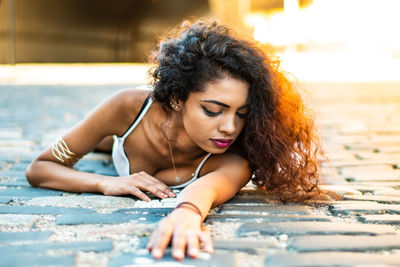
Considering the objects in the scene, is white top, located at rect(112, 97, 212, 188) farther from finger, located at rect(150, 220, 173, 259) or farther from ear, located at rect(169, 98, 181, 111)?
finger, located at rect(150, 220, 173, 259)

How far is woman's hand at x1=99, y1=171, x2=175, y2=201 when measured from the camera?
307 cm

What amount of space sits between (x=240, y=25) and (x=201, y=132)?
51.7 feet

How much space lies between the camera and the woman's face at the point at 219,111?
2818 mm

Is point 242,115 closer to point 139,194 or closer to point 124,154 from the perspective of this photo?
point 139,194

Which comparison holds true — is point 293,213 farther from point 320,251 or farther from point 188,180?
point 188,180

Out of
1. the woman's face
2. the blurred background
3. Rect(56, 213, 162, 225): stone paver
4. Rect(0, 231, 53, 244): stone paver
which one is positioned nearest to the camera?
Rect(0, 231, 53, 244): stone paver

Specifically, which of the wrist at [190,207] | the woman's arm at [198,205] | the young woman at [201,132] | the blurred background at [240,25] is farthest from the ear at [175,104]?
the blurred background at [240,25]

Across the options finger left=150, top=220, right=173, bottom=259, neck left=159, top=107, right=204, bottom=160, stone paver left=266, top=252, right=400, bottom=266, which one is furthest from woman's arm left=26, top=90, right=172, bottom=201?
stone paver left=266, top=252, right=400, bottom=266

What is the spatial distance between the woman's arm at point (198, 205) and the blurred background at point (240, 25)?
1554cm

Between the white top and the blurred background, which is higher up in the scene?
the blurred background

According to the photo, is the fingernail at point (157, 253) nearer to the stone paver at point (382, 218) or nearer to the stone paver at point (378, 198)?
the stone paver at point (382, 218)

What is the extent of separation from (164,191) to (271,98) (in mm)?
893

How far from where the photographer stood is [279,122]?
3.09 m

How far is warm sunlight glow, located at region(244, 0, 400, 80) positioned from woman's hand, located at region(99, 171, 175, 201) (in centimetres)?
1790
